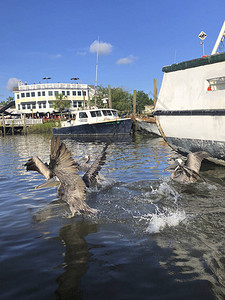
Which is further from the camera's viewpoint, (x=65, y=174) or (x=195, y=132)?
(x=195, y=132)

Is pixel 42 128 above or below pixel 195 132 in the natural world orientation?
below

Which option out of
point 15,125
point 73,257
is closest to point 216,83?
point 73,257

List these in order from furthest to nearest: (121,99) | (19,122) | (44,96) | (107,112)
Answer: (44,96) → (121,99) → (19,122) → (107,112)

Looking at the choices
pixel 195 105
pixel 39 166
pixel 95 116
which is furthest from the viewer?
pixel 95 116

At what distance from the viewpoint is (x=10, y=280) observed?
Answer: 354 centimetres

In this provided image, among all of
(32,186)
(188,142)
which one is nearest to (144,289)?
(32,186)

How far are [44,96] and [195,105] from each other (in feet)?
192

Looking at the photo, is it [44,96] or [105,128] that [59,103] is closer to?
[44,96]

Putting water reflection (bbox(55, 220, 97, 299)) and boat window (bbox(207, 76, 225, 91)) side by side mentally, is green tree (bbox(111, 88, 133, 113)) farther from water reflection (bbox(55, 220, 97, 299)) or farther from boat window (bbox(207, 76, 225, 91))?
water reflection (bbox(55, 220, 97, 299))

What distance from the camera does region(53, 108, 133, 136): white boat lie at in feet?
92.8

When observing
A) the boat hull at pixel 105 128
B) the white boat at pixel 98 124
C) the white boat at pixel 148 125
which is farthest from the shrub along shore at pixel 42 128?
the white boat at pixel 148 125

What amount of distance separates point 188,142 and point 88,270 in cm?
796

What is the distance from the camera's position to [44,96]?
209 feet

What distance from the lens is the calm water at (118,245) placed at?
10.7 ft
